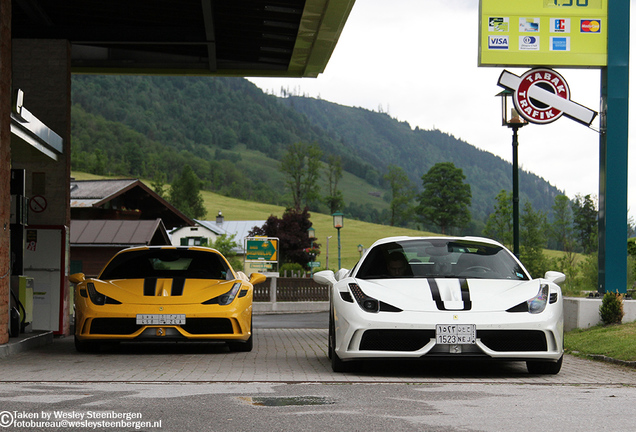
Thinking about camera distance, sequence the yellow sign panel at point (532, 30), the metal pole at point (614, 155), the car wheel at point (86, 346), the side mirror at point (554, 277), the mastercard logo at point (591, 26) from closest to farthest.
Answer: the side mirror at point (554, 277)
the car wheel at point (86, 346)
the metal pole at point (614, 155)
the mastercard logo at point (591, 26)
the yellow sign panel at point (532, 30)

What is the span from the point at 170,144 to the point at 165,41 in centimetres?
17688

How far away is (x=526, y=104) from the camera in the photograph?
14.8 meters

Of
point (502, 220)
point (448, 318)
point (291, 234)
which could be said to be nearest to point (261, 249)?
point (448, 318)

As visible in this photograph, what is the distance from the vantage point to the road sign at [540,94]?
47.7 feet

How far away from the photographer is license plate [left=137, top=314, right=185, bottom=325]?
9.15m

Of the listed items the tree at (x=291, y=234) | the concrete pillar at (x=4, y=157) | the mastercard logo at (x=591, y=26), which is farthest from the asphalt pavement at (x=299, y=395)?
the tree at (x=291, y=234)

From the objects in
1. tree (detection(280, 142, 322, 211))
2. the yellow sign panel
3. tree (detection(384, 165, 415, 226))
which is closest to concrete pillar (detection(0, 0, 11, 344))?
the yellow sign panel

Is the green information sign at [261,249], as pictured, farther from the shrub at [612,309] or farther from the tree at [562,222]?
the tree at [562,222]

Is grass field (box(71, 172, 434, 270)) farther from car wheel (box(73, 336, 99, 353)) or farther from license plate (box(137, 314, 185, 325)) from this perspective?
license plate (box(137, 314, 185, 325))

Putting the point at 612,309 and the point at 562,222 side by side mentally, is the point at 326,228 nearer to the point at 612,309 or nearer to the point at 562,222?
the point at 562,222

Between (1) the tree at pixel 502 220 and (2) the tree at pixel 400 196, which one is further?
(2) the tree at pixel 400 196

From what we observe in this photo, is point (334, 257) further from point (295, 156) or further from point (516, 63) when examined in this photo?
point (516, 63)

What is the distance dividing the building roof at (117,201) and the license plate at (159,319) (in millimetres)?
33118

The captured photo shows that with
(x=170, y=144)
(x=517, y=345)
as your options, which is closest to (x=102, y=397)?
(x=517, y=345)
